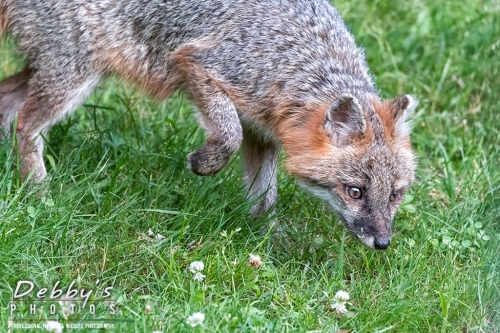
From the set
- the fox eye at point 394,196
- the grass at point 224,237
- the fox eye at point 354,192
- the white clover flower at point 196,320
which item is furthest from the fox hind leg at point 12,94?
the fox eye at point 394,196

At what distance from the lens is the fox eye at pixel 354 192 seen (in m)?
6.64

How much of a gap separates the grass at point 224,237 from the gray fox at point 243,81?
37 centimetres

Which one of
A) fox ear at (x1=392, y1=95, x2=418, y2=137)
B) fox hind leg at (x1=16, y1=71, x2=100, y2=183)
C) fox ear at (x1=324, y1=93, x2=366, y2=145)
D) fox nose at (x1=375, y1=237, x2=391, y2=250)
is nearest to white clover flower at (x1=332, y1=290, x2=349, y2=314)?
fox nose at (x1=375, y1=237, x2=391, y2=250)

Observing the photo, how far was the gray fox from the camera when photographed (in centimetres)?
674

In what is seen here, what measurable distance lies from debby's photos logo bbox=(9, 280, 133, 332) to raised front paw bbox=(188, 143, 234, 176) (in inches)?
61.1

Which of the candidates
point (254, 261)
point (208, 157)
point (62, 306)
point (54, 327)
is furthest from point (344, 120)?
point (54, 327)

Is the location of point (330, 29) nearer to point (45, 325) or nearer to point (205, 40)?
point (205, 40)

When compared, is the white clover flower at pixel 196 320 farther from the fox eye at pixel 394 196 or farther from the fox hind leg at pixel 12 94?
the fox hind leg at pixel 12 94

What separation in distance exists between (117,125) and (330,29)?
2.45m

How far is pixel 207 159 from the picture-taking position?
7102 millimetres

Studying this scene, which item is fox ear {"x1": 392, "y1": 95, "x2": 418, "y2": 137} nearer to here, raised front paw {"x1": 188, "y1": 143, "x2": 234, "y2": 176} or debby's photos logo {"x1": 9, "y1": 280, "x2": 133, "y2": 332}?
Answer: raised front paw {"x1": 188, "y1": 143, "x2": 234, "y2": 176}

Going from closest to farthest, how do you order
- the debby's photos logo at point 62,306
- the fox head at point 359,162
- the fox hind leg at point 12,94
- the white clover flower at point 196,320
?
1. the debby's photos logo at point 62,306
2. the white clover flower at point 196,320
3. the fox head at point 359,162
4. the fox hind leg at point 12,94

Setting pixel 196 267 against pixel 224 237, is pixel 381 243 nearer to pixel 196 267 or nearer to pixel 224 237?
pixel 224 237

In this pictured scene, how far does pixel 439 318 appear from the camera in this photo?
243 inches
